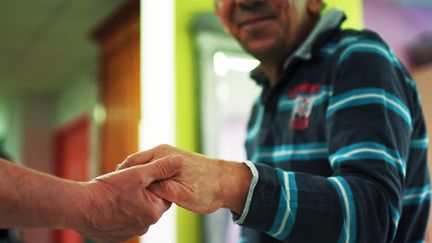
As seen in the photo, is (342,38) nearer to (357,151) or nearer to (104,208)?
(357,151)

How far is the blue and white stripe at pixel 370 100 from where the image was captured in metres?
0.60

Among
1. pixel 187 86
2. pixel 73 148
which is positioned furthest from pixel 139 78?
pixel 73 148

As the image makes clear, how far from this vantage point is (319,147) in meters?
0.68

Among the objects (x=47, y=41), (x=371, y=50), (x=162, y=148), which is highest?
(x=47, y=41)

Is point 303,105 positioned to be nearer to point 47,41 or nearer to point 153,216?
point 153,216

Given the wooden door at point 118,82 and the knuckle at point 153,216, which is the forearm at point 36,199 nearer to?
the knuckle at point 153,216

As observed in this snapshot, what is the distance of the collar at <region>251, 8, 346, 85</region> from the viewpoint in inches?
29.7

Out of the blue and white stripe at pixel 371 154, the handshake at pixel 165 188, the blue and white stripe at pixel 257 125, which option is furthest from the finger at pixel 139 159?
the blue and white stripe at pixel 257 125

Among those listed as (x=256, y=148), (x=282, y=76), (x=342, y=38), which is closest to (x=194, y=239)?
(x=256, y=148)

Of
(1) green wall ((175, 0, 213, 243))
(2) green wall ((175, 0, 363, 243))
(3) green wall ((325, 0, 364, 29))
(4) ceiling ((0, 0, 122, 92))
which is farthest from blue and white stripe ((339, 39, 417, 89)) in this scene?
(4) ceiling ((0, 0, 122, 92))

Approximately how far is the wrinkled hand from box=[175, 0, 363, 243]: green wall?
47cm

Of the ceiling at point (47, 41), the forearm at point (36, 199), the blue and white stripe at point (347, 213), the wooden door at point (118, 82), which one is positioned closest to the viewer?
the forearm at point (36, 199)

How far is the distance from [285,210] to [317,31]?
1.15ft

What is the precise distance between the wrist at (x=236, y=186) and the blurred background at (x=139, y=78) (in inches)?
11.2
